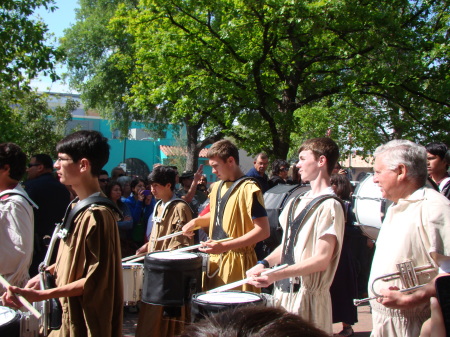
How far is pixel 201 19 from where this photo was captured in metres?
13.8

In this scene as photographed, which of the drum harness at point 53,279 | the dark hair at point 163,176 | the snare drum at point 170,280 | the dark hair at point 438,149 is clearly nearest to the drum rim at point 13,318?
the drum harness at point 53,279

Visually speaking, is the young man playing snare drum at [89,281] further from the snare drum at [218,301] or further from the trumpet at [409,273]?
the trumpet at [409,273]

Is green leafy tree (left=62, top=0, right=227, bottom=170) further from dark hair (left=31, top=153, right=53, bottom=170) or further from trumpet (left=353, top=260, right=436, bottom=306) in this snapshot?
trumpet (left=353, top=260, right=436, bottom=306)

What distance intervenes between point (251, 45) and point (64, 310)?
38.5 ft

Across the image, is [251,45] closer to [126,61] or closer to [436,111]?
[436,111]

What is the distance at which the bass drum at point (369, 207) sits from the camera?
5602mm

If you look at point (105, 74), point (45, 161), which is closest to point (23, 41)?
point (45, 161)

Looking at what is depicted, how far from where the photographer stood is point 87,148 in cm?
276

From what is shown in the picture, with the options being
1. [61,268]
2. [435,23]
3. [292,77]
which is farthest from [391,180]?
[435,23]

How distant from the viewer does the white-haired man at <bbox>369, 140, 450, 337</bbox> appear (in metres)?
2.38

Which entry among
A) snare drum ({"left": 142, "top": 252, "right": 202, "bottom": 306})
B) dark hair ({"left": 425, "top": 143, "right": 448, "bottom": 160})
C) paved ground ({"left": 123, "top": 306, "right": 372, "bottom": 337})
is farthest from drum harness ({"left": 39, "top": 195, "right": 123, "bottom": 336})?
dark hair ({"left": 425, "top": 143, "right": 448, "bottom": 160})

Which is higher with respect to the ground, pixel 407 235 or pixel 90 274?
pixel 407 235

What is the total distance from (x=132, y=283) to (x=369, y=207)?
308cm

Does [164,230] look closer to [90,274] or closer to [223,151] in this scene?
[223,151]
